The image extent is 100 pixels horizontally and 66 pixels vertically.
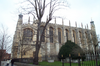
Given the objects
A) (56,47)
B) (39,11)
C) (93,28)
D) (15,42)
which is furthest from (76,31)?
(39,11)

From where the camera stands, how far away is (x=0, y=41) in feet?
39.9

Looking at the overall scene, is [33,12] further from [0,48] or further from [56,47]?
[56,47]

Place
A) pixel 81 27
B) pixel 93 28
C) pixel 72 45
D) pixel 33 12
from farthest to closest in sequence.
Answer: pixel 93 28 → pixel 81 27 → pixel 72 45 → pixel 33 12

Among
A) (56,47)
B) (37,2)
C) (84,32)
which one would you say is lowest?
(56,47)

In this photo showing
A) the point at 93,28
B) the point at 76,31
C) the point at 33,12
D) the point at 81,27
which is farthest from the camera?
the point at 93,28

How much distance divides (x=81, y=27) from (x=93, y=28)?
9.96m

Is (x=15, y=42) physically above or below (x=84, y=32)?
below

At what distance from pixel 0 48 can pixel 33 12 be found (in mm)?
6432

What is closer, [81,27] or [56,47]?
[56,47]

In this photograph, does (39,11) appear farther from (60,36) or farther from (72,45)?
(60,36)

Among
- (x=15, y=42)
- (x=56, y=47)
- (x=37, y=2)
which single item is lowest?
(x=56, y=47)

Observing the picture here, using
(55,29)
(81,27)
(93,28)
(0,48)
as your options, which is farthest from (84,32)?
(0,48)

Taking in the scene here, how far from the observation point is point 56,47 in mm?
25000

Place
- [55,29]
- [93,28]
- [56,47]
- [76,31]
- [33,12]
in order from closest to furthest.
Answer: [33,12]
[56,47]
[55,29]
[76,31]
[93,28]
